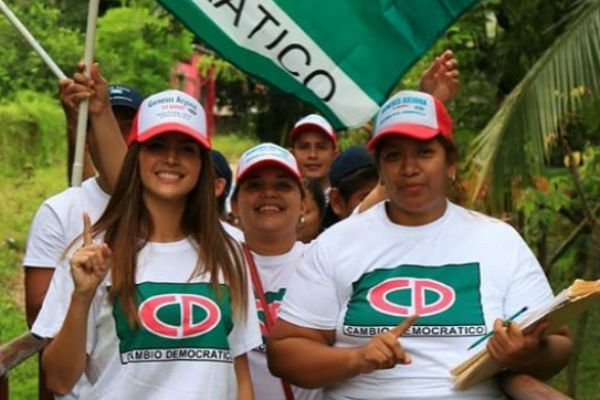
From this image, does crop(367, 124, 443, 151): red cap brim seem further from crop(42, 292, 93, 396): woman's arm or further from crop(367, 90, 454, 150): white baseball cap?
crop(42, 292, 93, 396): woman's arm

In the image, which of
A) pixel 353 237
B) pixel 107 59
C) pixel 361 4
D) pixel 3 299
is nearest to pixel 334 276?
pixel 353 237

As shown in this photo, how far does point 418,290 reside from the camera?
11.1ft

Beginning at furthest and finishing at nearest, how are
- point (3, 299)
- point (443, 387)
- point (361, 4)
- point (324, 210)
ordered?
point (3, 299)
point (324, 210)
point (361, 4)
point (443, 387)

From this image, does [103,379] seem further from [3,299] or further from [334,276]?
[3,299]

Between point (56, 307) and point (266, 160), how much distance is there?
110 centimetres

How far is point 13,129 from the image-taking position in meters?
15.4

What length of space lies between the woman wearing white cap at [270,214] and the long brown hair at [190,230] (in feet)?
1.69

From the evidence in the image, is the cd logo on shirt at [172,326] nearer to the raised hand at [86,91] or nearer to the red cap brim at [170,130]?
the red cap brim at [170,130]

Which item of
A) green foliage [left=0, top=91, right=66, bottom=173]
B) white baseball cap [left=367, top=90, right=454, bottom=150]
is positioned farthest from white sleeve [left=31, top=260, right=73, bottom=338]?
green foliage [left=0, top=91, right=66, bottom=173]

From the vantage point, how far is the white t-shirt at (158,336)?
3346 mm

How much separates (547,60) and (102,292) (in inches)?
185

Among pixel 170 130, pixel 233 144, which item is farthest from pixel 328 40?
pixel 233 144

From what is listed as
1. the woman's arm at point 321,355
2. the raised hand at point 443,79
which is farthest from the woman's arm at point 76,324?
the raised hand at point 443,79

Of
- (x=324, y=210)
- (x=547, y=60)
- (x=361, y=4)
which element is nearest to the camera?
(x=361, y=4)
